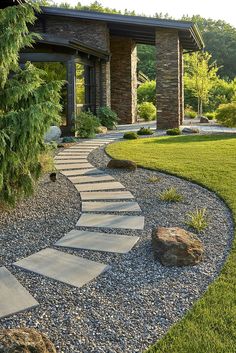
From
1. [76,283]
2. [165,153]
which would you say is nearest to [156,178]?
[165,153]

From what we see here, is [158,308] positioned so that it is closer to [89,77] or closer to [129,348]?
[129,348]

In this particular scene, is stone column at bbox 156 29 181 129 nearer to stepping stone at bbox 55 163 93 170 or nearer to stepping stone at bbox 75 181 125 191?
stepping stone at bbox 55 163 93 170

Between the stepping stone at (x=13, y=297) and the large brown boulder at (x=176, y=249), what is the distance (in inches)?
49.1

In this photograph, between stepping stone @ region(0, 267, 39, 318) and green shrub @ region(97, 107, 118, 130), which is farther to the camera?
green shrub @ region(97, 107, 118, 130)

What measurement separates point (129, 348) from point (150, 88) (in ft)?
83.2

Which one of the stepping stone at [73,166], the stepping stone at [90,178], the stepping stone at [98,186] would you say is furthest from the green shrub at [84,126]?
the stepping stone at [98,186]

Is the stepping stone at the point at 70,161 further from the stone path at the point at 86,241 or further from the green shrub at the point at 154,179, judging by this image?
the green shrub at the point at 154,179

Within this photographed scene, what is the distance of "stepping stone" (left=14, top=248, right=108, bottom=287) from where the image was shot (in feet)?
10.9

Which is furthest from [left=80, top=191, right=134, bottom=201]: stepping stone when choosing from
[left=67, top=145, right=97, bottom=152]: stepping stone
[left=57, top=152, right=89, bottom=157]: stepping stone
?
[left=67, top=145, right=97, bottom=152]: stepping stone

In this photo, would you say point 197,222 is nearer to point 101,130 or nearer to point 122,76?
point 101,130

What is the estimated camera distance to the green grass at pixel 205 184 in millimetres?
2471

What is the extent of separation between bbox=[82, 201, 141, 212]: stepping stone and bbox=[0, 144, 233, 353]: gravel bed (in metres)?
0.13

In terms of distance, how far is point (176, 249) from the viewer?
11.8 ft

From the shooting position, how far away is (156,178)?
22.9 feet
